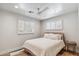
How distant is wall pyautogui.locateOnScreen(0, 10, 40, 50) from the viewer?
106 centimetres

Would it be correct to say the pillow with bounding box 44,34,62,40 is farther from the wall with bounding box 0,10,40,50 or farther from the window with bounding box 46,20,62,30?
the wall with bounding box 0,10,40,50

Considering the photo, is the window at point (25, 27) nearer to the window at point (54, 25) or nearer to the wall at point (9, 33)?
the wall at point (9, 33)

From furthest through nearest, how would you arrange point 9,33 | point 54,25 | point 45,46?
point 54,25, point 9,33, point 45,46

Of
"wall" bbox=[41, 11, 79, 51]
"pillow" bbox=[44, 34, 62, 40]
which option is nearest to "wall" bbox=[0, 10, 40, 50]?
"pillow" bbox=[44, 34, 62, 40]

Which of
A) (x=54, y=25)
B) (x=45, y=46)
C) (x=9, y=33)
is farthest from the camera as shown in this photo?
(x=54, y=25)

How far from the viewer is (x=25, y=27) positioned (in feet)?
3.88

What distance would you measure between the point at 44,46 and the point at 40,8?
748mm

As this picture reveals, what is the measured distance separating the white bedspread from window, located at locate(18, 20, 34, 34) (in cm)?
22

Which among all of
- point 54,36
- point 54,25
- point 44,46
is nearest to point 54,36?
point 54,36

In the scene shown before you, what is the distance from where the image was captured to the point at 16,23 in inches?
43.9

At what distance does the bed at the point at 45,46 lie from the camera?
987mm

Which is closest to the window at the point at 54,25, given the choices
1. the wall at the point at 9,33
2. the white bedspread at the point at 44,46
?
the white bedspread at the point at 44,46

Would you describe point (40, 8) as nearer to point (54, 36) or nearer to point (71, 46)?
point (54, 36)

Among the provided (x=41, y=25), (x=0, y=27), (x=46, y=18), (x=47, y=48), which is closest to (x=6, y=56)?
(x=0, y=27)
